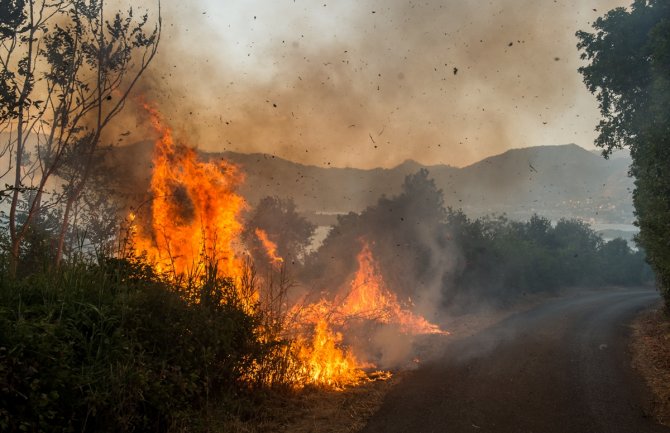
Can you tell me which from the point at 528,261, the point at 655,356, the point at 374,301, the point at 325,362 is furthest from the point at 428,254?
the point at 325,362

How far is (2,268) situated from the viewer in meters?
6.98

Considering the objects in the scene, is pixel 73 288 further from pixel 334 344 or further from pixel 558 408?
pixel 558 408

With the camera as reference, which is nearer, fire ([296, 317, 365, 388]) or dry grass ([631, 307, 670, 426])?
dry grass ([631, 307, 670, 426])

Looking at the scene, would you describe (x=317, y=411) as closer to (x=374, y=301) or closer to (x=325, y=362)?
(x=325, y=362)

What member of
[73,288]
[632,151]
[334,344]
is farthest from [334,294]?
[73,288]

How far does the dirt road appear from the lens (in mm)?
9281

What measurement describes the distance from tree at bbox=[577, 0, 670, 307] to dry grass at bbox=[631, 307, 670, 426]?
7.59 feet

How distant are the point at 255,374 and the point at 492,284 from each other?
26192 mm

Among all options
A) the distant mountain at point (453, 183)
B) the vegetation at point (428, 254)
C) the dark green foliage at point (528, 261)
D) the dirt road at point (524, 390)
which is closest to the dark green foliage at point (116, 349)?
the dirt road at point (524, 390)

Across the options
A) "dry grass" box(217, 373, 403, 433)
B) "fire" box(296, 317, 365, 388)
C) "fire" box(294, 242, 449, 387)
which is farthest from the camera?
"fire" box(294, 242, 449, 387)

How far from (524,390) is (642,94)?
14.1 m

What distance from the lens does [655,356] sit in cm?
1513

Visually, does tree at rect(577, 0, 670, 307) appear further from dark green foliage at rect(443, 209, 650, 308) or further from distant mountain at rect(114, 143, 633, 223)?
dark green foliage at rect(443, 209, 650, 308)

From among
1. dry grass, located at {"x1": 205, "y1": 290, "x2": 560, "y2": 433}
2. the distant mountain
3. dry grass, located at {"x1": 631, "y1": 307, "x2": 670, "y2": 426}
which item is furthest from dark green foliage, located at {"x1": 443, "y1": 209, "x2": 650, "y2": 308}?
dry grass, located at {"x1": 205, "y1": 290, "x2": 560, "y2": 433}
